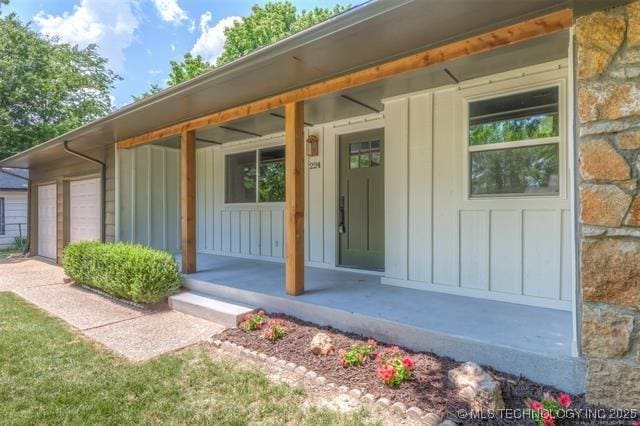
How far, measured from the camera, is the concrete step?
3.88 m

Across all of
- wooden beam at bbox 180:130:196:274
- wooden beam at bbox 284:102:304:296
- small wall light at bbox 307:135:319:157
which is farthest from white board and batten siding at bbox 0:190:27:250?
wooden beam at bbox 284:102:304:296

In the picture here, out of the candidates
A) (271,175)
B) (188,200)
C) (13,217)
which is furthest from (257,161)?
(13,217)

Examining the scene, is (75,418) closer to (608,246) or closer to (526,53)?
(608,246)

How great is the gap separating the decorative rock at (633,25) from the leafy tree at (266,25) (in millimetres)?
19050

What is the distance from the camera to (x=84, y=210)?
303 inches

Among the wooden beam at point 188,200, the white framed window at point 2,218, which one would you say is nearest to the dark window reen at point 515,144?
the wooden beam at point 188,200

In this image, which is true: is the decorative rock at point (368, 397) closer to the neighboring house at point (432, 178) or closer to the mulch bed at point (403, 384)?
the mulch bed at point (403, 384)

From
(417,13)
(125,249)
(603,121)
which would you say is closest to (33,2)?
(125,249)

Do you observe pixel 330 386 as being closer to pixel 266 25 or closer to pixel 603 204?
pixel 603 204

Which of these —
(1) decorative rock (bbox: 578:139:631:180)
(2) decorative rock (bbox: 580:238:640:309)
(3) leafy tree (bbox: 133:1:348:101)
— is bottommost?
(2) decorative rock (bbox: 580:238:640:309)

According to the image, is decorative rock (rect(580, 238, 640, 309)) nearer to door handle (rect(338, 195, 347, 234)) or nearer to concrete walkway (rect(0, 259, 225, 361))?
concrete walkway (rect(0, 259, 225, 361))

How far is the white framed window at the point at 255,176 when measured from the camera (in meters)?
6.34

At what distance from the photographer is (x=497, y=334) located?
272 cm

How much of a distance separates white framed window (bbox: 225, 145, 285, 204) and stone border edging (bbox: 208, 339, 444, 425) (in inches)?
129
